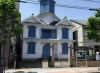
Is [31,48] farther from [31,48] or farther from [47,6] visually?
[47,6]

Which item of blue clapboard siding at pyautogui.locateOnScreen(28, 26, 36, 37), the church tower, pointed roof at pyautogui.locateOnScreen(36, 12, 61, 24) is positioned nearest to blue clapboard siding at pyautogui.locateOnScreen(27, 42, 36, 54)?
blue clapboard siding at pyautogui.locateOnScreen(28, 26, 36, 37)

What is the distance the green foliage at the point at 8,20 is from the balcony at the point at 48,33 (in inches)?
656

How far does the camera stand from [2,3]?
70.9 feet

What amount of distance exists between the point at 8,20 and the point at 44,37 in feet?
55.7

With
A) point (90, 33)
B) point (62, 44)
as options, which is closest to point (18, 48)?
point (62, 44)

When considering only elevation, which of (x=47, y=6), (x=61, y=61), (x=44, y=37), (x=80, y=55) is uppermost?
(x=47, y=6)

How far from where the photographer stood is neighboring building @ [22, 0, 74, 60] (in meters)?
38.2

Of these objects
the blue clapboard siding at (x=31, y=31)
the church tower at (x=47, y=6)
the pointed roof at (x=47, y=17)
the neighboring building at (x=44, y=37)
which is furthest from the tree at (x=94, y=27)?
the church tower at (x=47, y=6)

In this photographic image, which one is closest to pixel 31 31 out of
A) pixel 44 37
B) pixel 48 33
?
pixel 44 37

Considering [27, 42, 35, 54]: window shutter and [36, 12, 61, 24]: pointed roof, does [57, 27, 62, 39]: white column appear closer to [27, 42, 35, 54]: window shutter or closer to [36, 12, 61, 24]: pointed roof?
[36, 12, 61, 24]: pointed roof

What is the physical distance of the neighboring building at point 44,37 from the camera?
3816 centimetres

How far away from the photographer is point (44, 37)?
39.7 m

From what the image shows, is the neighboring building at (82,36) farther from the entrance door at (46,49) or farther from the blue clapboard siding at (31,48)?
the blue clapboard siding at (31,48)

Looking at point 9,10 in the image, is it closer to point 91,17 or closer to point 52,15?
point 91,17
